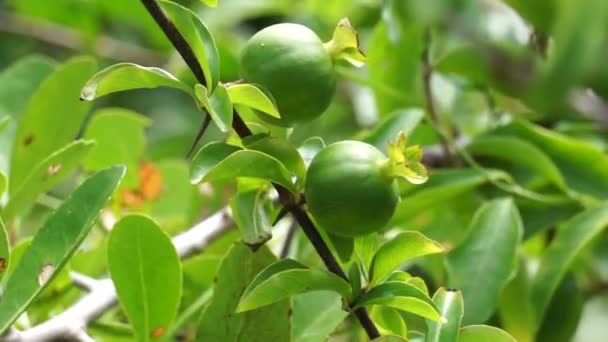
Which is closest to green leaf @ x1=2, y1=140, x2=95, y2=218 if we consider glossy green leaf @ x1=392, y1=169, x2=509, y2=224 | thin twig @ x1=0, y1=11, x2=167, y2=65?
glossy green leaf @ x1=392, y1=169, x2=509, y2=224

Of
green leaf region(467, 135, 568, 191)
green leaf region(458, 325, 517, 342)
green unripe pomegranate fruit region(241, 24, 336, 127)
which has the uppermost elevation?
green unripe pomegranate fruit region(241, 24, 336, 127)

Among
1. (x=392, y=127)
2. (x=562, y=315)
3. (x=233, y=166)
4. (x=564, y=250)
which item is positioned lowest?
(x=562, y=315)

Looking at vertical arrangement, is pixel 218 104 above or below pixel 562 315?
above

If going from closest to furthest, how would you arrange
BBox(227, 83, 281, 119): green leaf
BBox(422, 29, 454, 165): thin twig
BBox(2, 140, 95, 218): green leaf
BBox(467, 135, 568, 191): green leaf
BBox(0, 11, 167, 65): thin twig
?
1. BBox(227, 83, 281, 119): green leaf
2. BBox(2, 140, 95, 218): green leaf
3. BBox(467, 135, 568, 191): green leaf
4. BBox(422, 29, 454, 165): thin twig
5. BBox(0, 11, 167, 65): thin twig

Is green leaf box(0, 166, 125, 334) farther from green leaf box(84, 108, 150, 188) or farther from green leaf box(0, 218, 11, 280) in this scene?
green leaf box(84, 108, 150, 188)

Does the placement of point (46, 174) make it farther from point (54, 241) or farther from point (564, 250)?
point (564, 250)

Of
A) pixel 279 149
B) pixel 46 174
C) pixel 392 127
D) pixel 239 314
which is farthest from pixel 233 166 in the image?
pixel 392 127

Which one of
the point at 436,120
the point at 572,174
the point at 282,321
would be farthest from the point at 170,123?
the point at 282,321

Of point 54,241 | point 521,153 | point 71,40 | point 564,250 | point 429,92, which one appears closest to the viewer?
point 54,241
